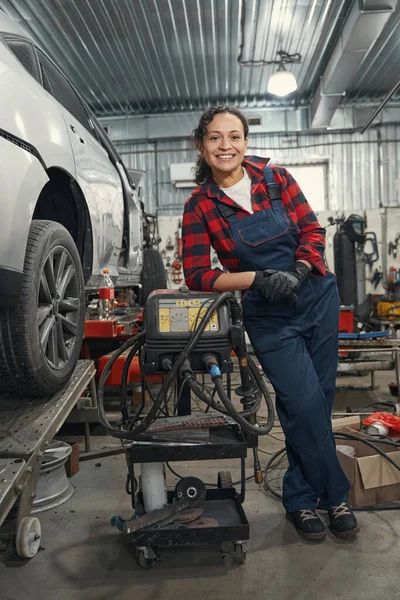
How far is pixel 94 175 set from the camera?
256 centimetres

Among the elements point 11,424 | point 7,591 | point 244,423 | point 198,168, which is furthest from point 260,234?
point 7,591

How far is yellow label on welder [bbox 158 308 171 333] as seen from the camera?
1426 millimetres

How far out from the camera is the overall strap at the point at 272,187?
5.75ft

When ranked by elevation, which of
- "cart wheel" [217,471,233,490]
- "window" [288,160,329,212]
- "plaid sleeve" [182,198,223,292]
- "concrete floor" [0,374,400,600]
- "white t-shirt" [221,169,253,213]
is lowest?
"concrete floor" [0,374,400,600]

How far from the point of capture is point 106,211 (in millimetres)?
2834

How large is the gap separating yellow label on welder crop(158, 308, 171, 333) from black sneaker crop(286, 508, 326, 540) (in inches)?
34.0

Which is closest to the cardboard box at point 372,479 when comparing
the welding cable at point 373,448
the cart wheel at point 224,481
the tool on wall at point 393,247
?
the welding cable at point 373,448

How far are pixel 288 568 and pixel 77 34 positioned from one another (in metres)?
6.03

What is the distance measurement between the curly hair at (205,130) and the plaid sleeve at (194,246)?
16cm

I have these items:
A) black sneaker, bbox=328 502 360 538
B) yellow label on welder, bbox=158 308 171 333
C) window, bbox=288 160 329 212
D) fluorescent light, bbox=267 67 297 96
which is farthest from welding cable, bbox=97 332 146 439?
window, bbox=288 160 329 212

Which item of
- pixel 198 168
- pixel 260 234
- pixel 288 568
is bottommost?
pixel 288 568

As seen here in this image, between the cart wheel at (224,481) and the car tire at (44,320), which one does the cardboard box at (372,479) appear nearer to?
the cart wheel at (224,481)

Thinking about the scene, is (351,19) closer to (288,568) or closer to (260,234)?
(260,234)

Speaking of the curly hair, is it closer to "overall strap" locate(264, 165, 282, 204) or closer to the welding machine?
"overall strap" locate(264, 165, 282, 204)
